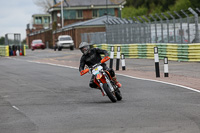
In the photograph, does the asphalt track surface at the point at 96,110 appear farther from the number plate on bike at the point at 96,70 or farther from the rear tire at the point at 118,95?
the number plate on bike at the point at 96,70

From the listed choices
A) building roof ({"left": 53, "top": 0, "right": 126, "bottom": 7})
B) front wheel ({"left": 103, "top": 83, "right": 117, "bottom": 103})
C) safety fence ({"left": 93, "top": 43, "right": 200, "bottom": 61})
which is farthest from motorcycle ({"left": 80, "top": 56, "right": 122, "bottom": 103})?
building roof ({"left": 53, "top": 0, "right": 126, "bottom": 7})

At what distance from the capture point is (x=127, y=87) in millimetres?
14500

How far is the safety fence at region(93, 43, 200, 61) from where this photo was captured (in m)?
24.5

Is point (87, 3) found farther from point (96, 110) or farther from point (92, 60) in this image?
point (96, 110)

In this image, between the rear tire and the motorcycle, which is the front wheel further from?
the rear tire

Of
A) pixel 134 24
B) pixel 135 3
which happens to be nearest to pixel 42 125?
pixel 134 24

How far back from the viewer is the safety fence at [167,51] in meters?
24.5

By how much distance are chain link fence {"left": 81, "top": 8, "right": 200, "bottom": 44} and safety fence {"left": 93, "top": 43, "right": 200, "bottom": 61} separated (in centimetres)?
71

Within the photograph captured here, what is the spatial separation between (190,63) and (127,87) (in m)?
10.2

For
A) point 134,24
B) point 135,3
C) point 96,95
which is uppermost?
point 135,3

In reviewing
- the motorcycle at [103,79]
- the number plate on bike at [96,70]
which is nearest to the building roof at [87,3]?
the motorcycle at [103,79]

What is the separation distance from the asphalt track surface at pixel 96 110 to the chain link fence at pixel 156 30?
11.3 metres

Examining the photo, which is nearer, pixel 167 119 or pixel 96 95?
pixel 167 119

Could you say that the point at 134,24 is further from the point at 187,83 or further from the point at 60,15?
the point at 60,15
